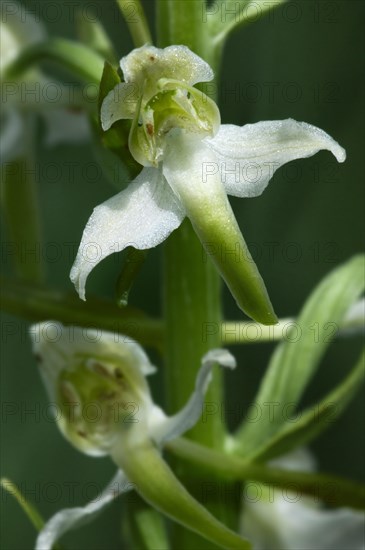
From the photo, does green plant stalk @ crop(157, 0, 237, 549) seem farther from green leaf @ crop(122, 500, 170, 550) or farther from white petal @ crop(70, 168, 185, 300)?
white petal @ crop(70, 168, 185, 300)

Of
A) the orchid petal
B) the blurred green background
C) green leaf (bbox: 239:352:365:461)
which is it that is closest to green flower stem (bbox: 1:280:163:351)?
green leaf (bbox: 239:352:365:461)

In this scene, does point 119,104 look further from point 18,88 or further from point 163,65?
point 18,88

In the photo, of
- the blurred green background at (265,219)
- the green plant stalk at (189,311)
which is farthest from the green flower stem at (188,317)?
the blurred green background at (265,219)

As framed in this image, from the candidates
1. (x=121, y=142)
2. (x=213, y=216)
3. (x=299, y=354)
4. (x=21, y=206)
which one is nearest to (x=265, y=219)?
(x=21, y=206)

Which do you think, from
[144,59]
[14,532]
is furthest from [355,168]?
[144,59]

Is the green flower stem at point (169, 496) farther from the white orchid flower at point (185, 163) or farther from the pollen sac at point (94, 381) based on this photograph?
the white orchid flower at point (185, 163)

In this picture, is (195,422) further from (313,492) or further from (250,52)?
(250,52)

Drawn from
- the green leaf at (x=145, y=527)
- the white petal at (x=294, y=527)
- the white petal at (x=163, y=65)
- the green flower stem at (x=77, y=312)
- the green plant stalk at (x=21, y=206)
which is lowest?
the white petal at (x=294, y=527)
